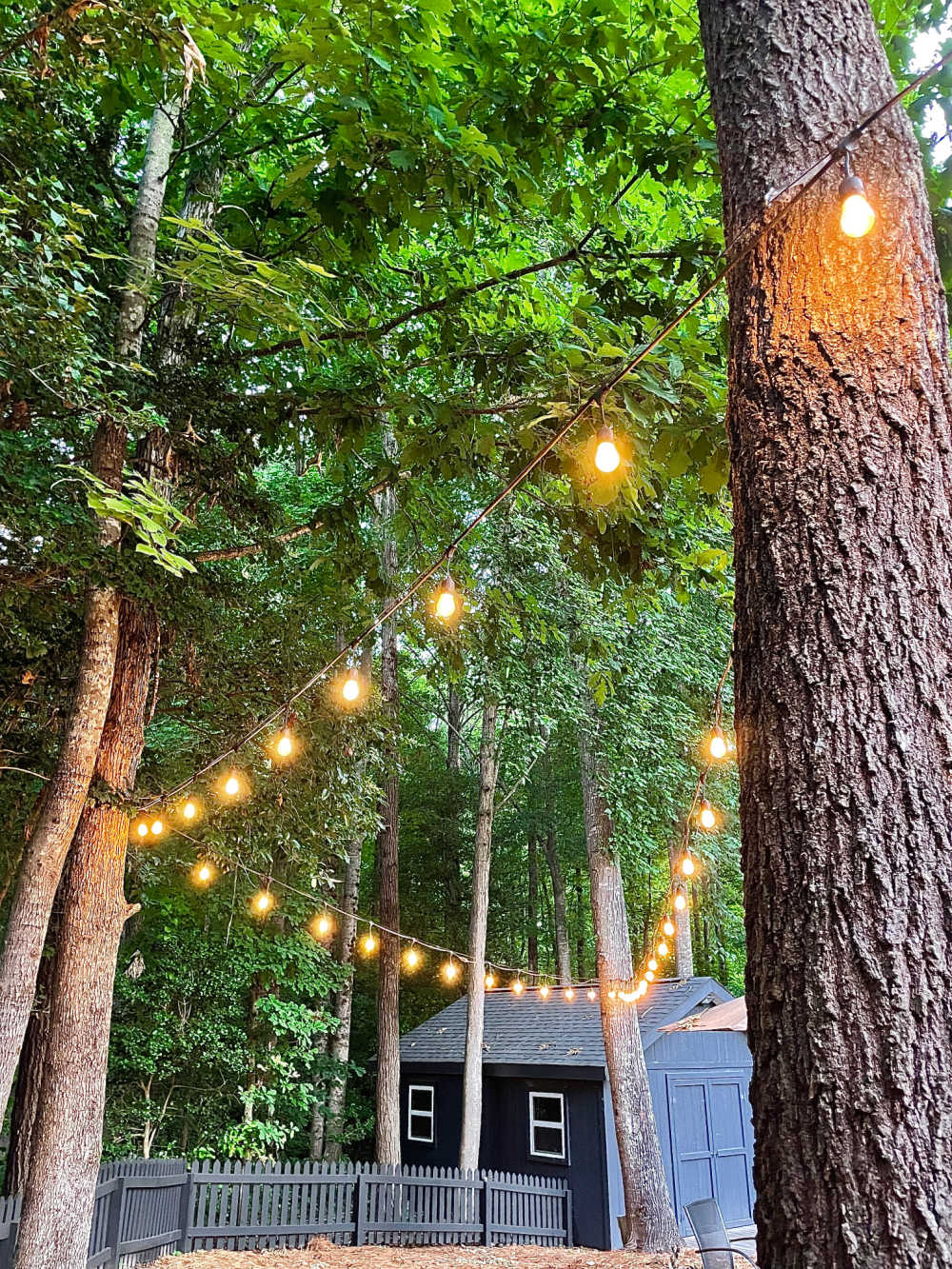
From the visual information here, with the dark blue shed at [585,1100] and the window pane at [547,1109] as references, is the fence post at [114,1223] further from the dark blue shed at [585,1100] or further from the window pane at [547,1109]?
the window pane at [547,1109]

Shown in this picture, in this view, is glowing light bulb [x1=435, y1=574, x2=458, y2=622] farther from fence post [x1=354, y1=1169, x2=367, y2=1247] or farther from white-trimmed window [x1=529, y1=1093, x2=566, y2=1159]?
white-trimmed window [x1=529, y1=1093, x2=566, y2=1159]

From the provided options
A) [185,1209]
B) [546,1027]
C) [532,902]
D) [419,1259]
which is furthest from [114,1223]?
[532,902]

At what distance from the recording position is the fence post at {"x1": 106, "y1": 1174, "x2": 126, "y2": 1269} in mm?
6785

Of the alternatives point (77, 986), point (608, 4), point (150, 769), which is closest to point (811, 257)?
point (608, 4)

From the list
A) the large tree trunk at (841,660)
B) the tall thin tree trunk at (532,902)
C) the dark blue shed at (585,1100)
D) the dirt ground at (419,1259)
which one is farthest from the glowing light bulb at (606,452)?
the tall thin tree trunk at (532,902)

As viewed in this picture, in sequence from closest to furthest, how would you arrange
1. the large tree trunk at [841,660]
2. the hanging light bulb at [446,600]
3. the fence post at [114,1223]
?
1. the large tree trunk at [841,660]
2. the hanging light bulb at [446,600]
3. the fence post at [114,1223]

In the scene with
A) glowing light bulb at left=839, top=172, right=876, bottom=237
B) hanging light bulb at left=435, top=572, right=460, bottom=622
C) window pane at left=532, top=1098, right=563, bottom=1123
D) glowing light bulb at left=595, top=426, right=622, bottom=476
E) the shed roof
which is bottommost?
window pane at left=532, top=1098, right=563, bottom=1123

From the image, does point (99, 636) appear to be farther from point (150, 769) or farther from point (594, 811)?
point (594, 811)

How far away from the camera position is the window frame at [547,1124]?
11.2 metres

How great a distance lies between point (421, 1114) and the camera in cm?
1334

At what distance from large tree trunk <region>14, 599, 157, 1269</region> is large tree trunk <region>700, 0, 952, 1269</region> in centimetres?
448

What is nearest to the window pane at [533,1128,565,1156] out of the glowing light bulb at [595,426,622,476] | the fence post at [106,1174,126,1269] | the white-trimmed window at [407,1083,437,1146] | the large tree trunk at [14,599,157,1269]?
the white-trimmed window at [407,1083,437,1146]

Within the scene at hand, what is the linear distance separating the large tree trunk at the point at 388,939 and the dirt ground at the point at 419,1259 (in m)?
1.91

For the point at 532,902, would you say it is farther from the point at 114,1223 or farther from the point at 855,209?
the point at 855,209
